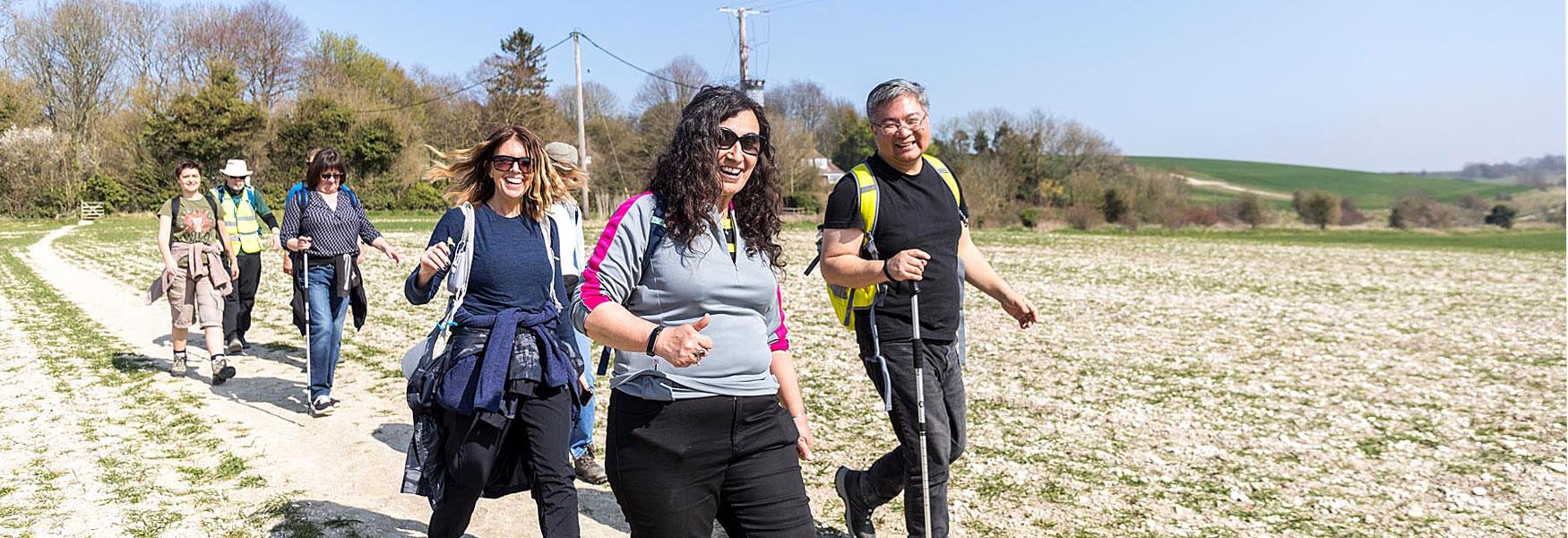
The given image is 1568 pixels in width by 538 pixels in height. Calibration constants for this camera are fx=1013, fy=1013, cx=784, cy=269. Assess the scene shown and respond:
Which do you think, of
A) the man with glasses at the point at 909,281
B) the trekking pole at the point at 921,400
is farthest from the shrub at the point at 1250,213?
the trekking pole at the point at 921,400

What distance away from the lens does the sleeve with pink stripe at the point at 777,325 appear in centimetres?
313

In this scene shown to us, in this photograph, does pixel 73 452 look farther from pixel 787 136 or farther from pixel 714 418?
pixel 787 136

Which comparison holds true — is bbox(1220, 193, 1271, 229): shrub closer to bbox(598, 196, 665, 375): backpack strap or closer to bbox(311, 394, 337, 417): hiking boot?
bbox(311, 394, 337, 417): hiking boot

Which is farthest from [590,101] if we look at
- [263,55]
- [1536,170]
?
[1536,170]

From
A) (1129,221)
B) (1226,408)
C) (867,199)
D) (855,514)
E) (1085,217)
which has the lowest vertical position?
(1129,221)

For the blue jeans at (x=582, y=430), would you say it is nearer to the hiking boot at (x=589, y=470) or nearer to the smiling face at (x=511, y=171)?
the hiking boot at (x=589, y=470)

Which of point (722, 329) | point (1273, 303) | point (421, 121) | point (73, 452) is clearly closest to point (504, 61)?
point (421, 121)

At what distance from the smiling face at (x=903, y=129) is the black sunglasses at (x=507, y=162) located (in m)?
1.49

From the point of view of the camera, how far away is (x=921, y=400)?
13.5 ft

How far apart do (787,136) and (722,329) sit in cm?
5376

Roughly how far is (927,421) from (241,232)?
752 centimetres

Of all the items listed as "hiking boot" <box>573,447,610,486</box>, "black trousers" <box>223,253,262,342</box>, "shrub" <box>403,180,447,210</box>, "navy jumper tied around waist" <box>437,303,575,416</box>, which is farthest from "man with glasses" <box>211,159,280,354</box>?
"shrub" <box>403,180,447,210</box>

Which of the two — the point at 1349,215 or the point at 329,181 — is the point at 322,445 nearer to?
the point at 329,181

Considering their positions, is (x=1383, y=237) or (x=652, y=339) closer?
(x=652, y=339)
